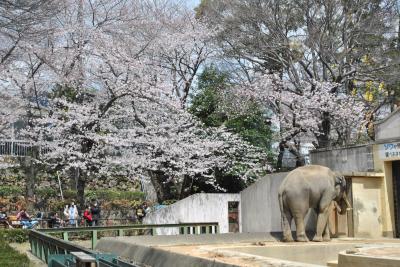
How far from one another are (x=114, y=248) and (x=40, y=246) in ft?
7.22

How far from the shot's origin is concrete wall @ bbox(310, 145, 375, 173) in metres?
17.5

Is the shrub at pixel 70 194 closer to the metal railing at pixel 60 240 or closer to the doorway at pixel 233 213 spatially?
the doorway at pixel 233 213

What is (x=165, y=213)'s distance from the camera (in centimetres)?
2403

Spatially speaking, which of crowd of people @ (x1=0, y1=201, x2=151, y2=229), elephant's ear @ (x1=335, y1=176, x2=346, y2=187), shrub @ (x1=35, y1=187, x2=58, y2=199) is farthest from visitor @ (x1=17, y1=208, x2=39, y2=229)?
elephant's ear @ (x1=335, y1=176, x2=346, y2=187)

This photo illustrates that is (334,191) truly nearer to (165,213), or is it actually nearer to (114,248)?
(114,248)

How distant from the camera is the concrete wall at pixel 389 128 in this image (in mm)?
16938

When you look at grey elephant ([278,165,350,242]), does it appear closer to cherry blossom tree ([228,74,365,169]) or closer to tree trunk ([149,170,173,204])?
cherry blossom tree ([228,74,365,169])

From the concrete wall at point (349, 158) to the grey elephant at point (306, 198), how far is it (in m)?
3.63

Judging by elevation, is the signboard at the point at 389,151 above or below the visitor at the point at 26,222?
above

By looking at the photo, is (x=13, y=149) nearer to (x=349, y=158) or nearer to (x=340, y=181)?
(x=349, y=158)

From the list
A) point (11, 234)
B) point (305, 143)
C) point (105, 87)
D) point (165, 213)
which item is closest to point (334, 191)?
point (165, 213)

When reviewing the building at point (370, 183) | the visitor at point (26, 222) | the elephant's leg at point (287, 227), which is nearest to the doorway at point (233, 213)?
the building at point (370, 183)

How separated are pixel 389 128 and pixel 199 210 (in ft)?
30.7

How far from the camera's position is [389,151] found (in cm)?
1677
